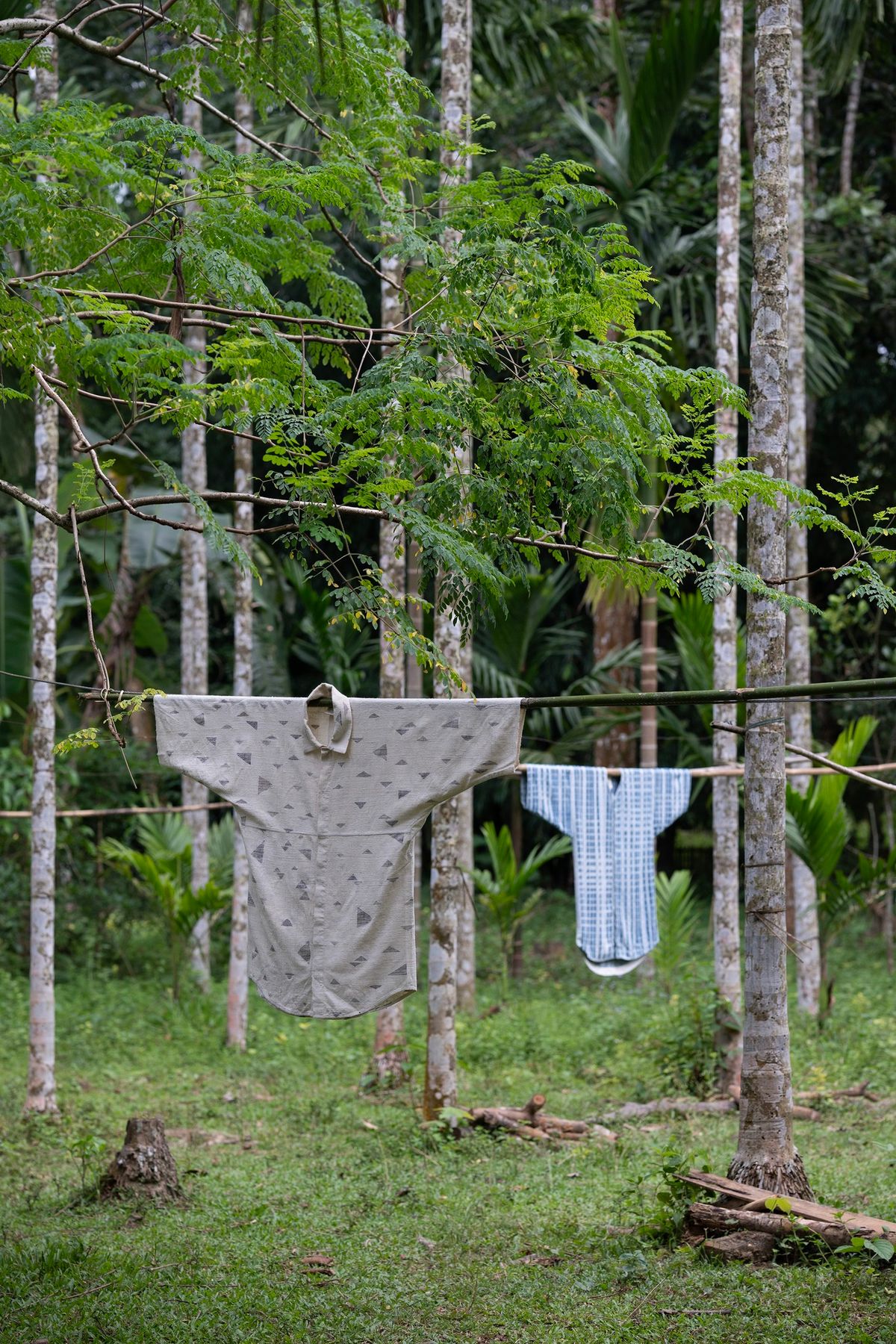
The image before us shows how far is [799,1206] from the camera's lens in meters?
4.85

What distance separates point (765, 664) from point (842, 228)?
9641 millimetres

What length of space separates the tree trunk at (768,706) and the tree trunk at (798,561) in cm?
445

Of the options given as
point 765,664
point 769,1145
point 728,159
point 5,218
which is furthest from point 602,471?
point 728,159

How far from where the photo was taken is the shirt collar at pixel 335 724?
4.14 m

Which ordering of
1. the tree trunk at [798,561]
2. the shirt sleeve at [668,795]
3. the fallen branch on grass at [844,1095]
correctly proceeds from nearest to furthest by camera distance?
1. the fallen branch on grass at [844,1095]
2. the shirt sleeve at [668,795]
3. the tree trunk at [798,561]

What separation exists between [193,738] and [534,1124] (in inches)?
147

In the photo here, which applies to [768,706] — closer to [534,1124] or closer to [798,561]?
[534,1124]

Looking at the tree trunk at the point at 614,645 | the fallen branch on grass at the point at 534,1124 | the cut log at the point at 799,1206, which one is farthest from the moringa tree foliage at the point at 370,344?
the tree trunk at the point at 614,645

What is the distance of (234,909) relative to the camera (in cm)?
935

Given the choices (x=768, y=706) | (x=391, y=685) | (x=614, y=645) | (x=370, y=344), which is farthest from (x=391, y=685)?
(x=614, y=645)

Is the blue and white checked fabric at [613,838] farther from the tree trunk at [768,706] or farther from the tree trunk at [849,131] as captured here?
the tree trunk at [849,131]

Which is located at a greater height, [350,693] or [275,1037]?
[350,693]

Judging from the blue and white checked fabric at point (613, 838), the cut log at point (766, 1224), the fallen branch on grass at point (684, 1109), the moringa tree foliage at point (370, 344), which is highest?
the moringa tree foliage at point (370, 344)

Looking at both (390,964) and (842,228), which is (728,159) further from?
(390,964)
